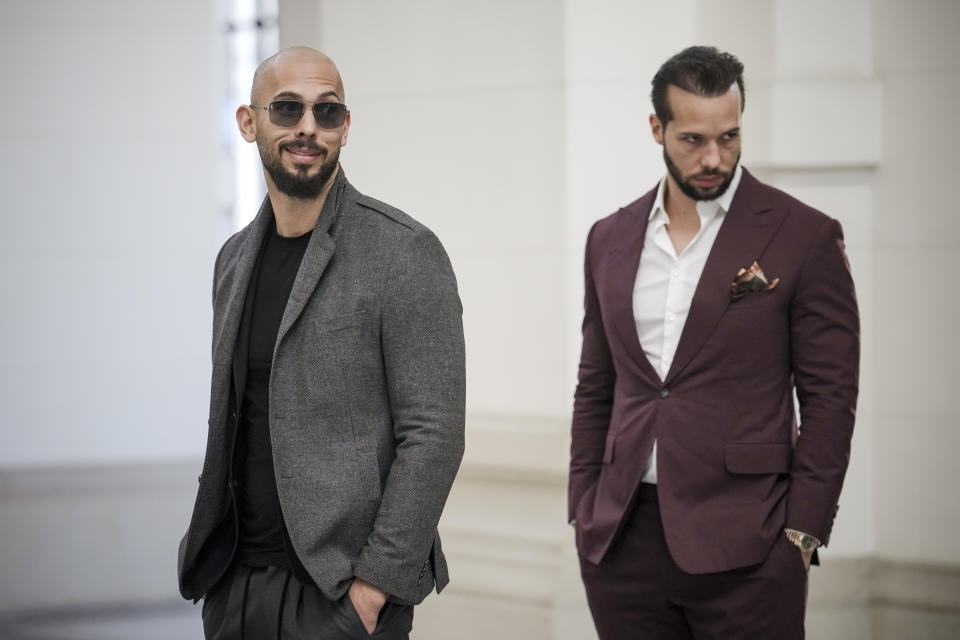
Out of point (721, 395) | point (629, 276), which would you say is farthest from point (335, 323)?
point (721, 395)

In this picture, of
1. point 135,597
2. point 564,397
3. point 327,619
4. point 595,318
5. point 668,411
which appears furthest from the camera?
point 135,597

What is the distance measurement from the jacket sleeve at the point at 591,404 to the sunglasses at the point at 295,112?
2.69ft

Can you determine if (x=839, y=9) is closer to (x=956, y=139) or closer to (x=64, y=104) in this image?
(x=956, y=139)

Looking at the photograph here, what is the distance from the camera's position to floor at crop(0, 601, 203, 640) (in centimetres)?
513

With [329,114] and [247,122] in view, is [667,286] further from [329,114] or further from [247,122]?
[247,122]

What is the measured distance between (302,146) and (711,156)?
91 centimetres

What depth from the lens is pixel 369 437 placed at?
2211 millimetres

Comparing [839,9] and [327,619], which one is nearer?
[327,619]

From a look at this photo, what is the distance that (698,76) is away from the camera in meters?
2.48

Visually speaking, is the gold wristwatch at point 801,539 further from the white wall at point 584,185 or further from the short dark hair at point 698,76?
the white wall at point 584,185

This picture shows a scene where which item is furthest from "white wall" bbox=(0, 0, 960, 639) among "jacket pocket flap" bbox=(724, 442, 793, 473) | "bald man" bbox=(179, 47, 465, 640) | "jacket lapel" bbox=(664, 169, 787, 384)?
"bald man" bbox=(179, 47, 465, 640)

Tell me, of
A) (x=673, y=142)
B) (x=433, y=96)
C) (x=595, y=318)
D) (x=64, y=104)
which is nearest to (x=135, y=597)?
(x=64, y=104)

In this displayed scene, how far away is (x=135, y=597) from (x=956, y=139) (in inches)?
172

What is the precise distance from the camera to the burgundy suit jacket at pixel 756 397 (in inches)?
95.0
